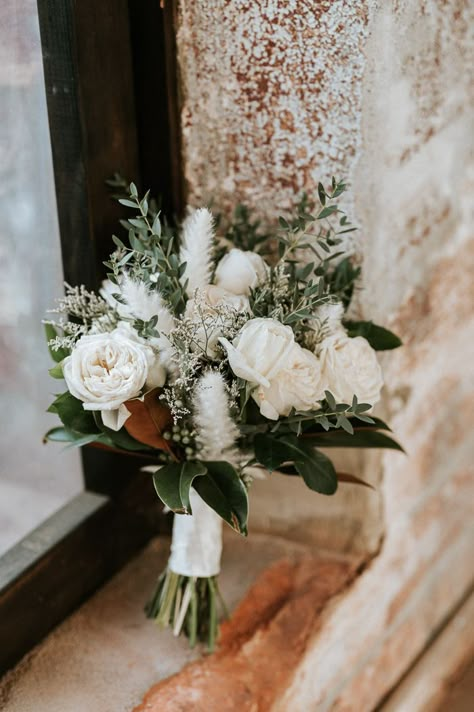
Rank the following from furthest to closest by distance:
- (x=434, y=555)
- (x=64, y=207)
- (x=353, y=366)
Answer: (x=434, y=555), (x=64, y=207), (x=353, y=366)

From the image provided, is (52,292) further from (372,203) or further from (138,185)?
(372,203)

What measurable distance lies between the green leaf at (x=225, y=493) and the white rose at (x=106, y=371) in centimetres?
16

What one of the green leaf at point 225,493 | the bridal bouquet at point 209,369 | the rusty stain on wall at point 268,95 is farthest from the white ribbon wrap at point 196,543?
the rusty stain on wall at point 268,95

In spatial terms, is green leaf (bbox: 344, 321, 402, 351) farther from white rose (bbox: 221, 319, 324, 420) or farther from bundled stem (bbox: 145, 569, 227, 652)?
bundled stem (bbox: 145, 569, 227, 652)

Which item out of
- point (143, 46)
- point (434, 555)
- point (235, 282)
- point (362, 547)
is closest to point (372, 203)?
point (235, 282)

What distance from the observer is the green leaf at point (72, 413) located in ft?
2.93

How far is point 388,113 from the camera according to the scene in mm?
1005

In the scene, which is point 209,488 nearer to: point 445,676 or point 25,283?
point 25,283

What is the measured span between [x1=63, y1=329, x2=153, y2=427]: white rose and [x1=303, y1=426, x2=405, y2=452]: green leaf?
0.30m

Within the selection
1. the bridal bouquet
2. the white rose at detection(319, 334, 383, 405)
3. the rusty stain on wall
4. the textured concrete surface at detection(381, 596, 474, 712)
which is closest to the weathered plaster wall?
the rusty stain on wall

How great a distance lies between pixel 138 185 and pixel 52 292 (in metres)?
0.22

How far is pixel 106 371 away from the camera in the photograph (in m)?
0.81

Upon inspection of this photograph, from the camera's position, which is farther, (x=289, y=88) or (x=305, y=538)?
(x=305, y=538)

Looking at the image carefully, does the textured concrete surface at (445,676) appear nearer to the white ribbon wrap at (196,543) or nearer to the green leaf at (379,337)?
the white ribbon wrap at (196,543)
